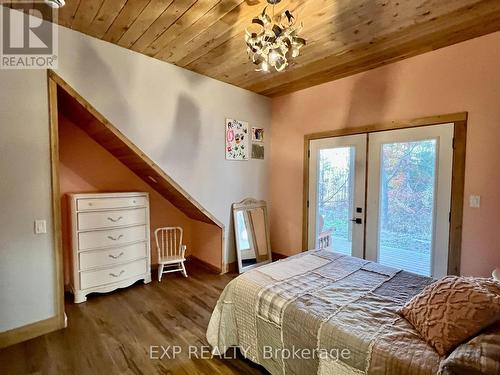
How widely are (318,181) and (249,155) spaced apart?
1.09 metres

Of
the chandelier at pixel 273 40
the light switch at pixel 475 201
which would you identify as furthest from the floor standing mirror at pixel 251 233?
the light switch at pixel 475 201

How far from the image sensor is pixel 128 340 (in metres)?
2.17

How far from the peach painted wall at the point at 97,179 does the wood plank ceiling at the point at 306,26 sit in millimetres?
1389

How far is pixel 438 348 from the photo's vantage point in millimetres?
1182

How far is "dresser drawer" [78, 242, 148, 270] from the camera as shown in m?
2.81

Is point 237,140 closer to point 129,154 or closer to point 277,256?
point 129,154

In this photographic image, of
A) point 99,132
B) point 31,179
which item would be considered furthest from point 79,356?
point 99,132

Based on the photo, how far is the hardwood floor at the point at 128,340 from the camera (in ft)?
6.15

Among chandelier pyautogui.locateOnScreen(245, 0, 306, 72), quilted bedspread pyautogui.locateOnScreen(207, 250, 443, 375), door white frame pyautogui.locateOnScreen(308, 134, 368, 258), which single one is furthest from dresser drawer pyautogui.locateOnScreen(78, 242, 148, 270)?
door white frame pyautogui.locateOnScreen(308, 134, 368, 258)

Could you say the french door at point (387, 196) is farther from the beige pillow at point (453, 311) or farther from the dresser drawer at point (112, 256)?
the dresser drawer at point (112, 256)

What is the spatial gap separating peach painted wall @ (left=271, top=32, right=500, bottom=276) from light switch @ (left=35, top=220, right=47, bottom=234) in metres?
3.24

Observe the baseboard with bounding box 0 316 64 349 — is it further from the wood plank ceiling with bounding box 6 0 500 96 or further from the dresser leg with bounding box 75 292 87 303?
the wood plank ceiling with bounding box 6 0 500 96

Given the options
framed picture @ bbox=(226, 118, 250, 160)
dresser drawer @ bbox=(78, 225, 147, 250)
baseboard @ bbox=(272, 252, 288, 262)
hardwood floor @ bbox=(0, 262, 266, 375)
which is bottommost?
hardwood floor @ bbox=(0, 262, 266, 375)

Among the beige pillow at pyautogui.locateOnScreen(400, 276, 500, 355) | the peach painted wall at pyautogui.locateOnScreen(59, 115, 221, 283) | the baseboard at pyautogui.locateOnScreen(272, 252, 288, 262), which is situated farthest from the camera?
the baseboard at pyautogui.locateOnScreen(272, 252, 288, 262)
